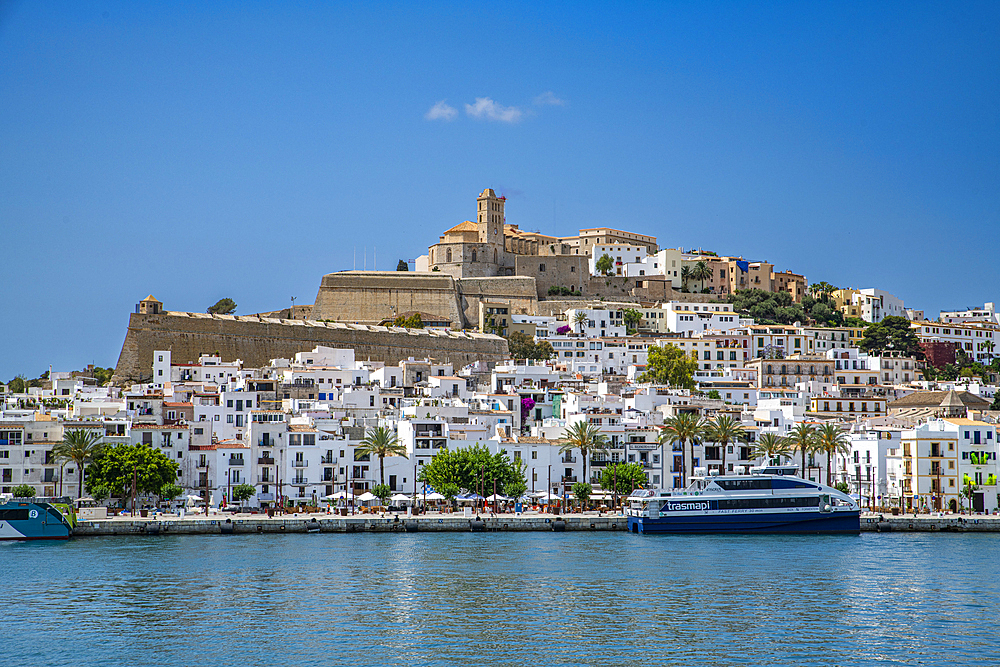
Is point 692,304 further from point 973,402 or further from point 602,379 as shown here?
point 973,402

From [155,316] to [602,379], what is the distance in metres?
30.2

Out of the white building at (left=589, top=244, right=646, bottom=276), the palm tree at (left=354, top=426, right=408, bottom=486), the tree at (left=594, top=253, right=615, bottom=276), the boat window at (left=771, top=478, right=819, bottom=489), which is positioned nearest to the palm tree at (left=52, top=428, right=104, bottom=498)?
the palm tree at (left=354, top=426, right=408, bottom=486)

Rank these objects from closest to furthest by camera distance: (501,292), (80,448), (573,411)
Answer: (80,448), (573,411), (501,292)

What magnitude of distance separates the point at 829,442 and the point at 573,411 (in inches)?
516

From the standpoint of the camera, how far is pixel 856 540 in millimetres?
47062

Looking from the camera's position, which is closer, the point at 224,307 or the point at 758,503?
the point at 758,503

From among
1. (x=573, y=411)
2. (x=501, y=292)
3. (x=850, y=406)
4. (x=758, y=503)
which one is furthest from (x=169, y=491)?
(x=501, y=292)

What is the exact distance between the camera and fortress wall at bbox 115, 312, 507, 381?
273 feet

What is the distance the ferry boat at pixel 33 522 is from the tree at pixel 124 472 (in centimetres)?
374

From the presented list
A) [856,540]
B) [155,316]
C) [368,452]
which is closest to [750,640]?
[856,540]

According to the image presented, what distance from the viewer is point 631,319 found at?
320 feet

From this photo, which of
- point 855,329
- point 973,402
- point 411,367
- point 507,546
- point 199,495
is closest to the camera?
point 507,546

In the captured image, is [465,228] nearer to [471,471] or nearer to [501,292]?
[501,292]

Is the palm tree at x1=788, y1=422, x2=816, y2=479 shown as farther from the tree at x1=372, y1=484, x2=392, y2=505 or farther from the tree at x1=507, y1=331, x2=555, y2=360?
the tree at x1=507, y1=331, x2=555, y2=360
